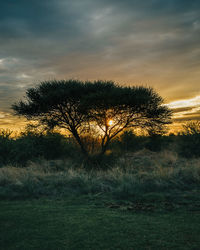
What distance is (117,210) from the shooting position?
603cm

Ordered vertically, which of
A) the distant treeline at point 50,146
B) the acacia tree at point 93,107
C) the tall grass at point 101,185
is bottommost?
the tall grass at point 101,185

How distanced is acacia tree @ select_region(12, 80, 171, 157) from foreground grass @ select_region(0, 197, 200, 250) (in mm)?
10489

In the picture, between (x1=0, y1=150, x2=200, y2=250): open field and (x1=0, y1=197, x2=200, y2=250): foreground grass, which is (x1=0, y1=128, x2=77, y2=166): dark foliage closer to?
(x1=0, y1=150, x2=200, y2=250): open field

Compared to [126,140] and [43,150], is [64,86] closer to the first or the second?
[43,150]

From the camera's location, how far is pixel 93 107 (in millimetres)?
15914

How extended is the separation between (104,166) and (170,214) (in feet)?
35.6

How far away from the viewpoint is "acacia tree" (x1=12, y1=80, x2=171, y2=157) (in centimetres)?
1581

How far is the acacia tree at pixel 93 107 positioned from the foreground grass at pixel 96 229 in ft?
34.4

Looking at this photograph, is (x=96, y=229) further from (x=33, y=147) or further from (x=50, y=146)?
(x=50, y=146)

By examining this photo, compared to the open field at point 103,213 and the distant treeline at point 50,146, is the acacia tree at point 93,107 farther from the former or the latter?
the open field at point 103,213

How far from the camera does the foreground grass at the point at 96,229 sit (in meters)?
3.63

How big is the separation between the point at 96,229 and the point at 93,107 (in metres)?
12.0

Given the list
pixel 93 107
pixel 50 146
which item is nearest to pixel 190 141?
pixel 93 107

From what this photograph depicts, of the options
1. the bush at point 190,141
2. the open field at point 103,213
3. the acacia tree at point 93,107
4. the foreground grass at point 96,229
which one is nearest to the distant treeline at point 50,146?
the bush at point 190,141
